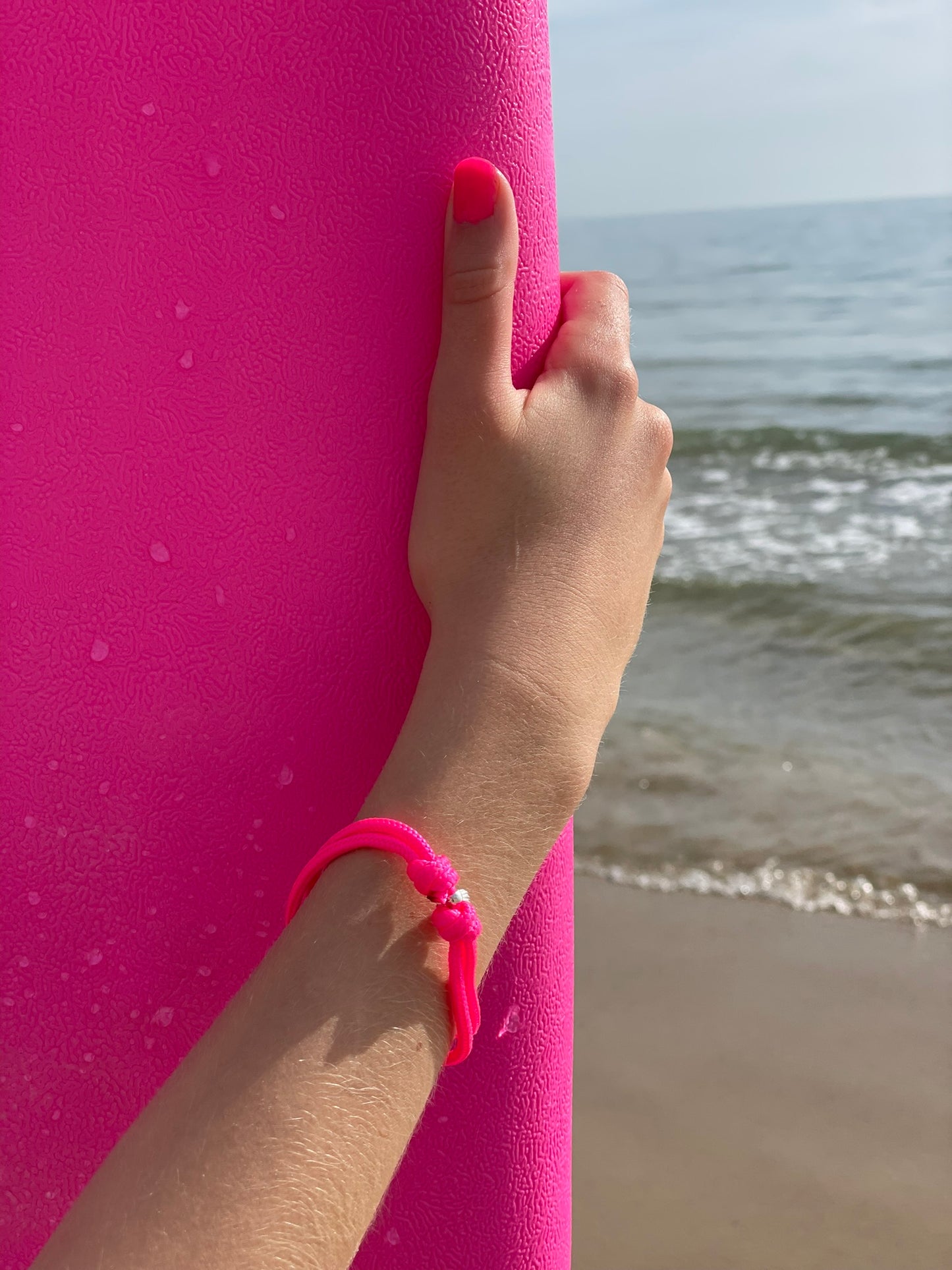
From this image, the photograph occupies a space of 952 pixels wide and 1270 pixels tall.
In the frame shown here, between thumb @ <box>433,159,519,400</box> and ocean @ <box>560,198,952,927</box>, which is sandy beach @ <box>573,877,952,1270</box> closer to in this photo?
ocean @ <box>560,198,952,927</box>

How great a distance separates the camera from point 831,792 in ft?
10.1

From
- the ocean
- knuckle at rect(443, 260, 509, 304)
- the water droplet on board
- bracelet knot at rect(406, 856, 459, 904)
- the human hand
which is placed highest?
knuckle at rect(443, 260, 509, 304)

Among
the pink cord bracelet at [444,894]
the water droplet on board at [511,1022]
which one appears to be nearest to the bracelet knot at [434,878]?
the pink cord bracelet at [444,894]

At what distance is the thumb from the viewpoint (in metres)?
0.75

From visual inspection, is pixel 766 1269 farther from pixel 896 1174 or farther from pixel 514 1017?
pixel 514 1017

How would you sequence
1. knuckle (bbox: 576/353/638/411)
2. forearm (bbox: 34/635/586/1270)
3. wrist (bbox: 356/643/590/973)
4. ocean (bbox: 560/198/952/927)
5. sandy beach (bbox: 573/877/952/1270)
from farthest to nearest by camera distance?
ocean (bbox: 560/198/952/927) → sandy beach (bbox: 573/877/952/1270) → knuckle (bbox: 576/353/638/411) → wrist (bbox: 356/643/590/973) → forearm (bbox: 34/635/586/1270)

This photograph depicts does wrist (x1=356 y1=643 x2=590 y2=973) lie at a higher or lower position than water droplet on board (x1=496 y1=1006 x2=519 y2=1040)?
higher

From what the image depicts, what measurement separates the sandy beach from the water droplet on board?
1102mm

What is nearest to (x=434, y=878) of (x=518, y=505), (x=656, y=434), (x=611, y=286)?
(x=518, y=505)

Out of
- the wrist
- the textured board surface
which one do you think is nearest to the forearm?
the wrist

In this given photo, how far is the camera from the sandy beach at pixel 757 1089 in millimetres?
1773

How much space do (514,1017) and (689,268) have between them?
2265cm

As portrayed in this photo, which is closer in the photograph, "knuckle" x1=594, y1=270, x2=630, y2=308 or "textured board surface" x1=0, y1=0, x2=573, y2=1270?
"textured board surface" x1=0, y1=0, x2=573, y2=1270

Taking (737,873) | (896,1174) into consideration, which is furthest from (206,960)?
(737,873)
